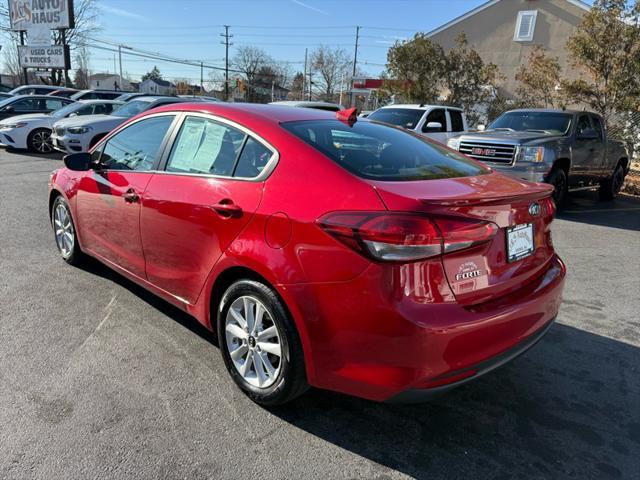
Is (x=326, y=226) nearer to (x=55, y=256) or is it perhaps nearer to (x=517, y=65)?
(x=55, y=256)

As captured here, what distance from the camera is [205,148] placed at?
313cm

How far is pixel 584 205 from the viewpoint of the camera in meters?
10.4

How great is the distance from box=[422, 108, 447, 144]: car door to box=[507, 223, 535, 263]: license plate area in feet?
29.0

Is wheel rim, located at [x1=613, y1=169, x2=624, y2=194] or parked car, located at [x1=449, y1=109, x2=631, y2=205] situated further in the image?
wheel rim, located at [x1=613, y1=169, x2=624, y2=194]

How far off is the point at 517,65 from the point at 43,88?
22.9 m

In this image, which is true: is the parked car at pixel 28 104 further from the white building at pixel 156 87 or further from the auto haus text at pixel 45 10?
the white building at pixel 156 87

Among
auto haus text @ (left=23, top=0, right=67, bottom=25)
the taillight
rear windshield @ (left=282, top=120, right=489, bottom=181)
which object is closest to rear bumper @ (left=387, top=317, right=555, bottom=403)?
the taillight

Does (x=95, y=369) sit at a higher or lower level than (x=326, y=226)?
lower

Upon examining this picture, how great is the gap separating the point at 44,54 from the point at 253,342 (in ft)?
101

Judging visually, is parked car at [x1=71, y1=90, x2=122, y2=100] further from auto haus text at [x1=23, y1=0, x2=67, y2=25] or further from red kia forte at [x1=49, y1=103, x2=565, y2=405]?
red kia forte at [x1=49, y1=103, x2=565, y2=405]

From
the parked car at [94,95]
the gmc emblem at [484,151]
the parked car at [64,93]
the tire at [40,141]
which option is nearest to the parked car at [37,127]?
the tire at [40,141]

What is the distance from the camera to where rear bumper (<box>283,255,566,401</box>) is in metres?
2.12

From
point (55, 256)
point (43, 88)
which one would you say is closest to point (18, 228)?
point (55, 256)

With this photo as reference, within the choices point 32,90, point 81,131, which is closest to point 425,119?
point 81,131
